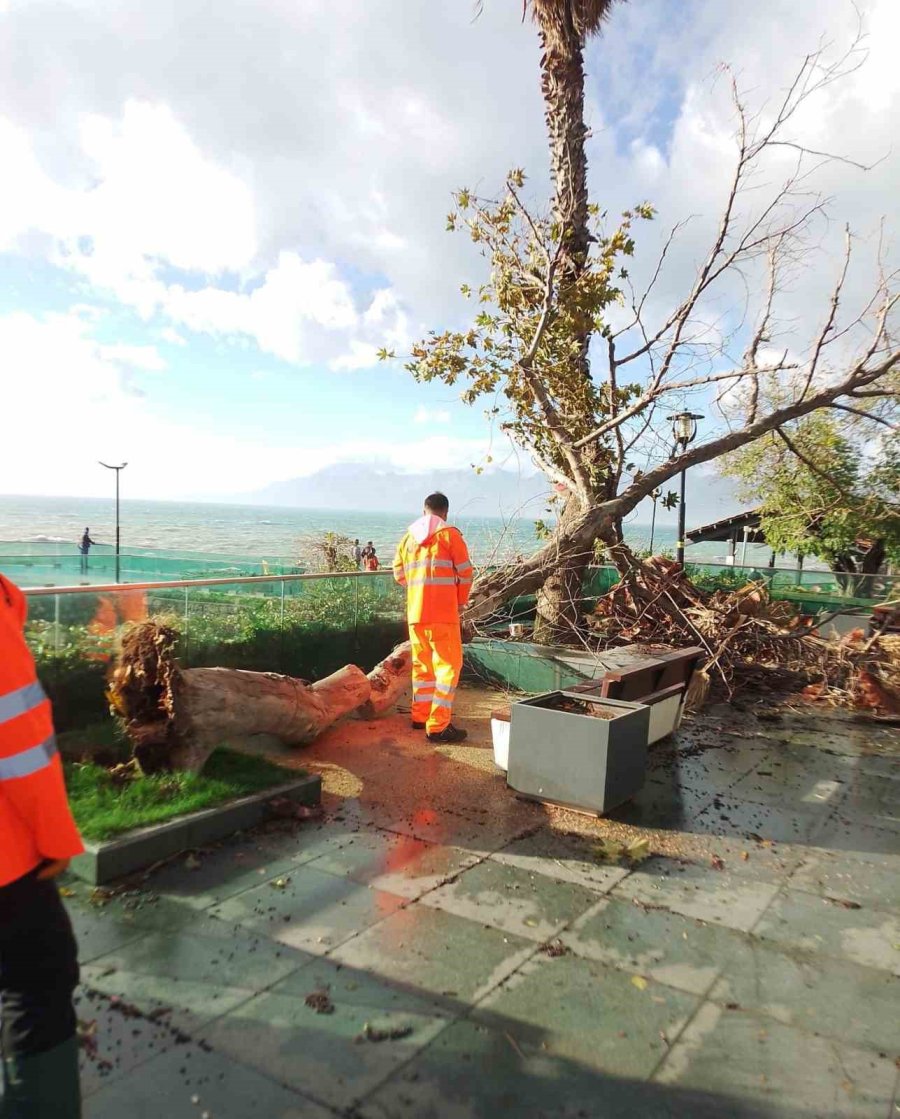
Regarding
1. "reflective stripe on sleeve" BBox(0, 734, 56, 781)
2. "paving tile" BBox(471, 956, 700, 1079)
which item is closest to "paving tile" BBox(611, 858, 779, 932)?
"paving tile" BBox(471, 956, 700, 1079)

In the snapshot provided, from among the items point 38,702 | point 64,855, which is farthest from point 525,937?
point 38,702

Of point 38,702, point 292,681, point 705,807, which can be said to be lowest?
point 705,807

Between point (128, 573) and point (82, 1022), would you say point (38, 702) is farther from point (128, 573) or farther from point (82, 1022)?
point (128, 573)

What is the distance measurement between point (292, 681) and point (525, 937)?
3.14m

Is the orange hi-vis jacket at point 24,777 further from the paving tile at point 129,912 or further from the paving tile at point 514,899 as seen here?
the paving tile at point 514,899

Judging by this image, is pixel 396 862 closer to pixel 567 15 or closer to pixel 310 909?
pixel 310 909

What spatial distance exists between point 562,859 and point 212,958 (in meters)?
1.98

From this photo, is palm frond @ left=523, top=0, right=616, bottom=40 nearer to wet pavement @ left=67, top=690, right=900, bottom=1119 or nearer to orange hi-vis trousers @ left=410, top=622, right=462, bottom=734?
orange hi-vis trousers @ left=410, top=622, right=462, bottom=734

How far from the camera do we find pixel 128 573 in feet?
53.6

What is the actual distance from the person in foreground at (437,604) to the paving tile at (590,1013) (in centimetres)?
341

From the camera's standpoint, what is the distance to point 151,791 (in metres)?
4.54

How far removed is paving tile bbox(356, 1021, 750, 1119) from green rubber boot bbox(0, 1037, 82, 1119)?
0.82 meters

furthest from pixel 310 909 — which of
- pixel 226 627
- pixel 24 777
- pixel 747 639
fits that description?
pixel 747 639

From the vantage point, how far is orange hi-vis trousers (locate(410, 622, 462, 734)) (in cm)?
654
